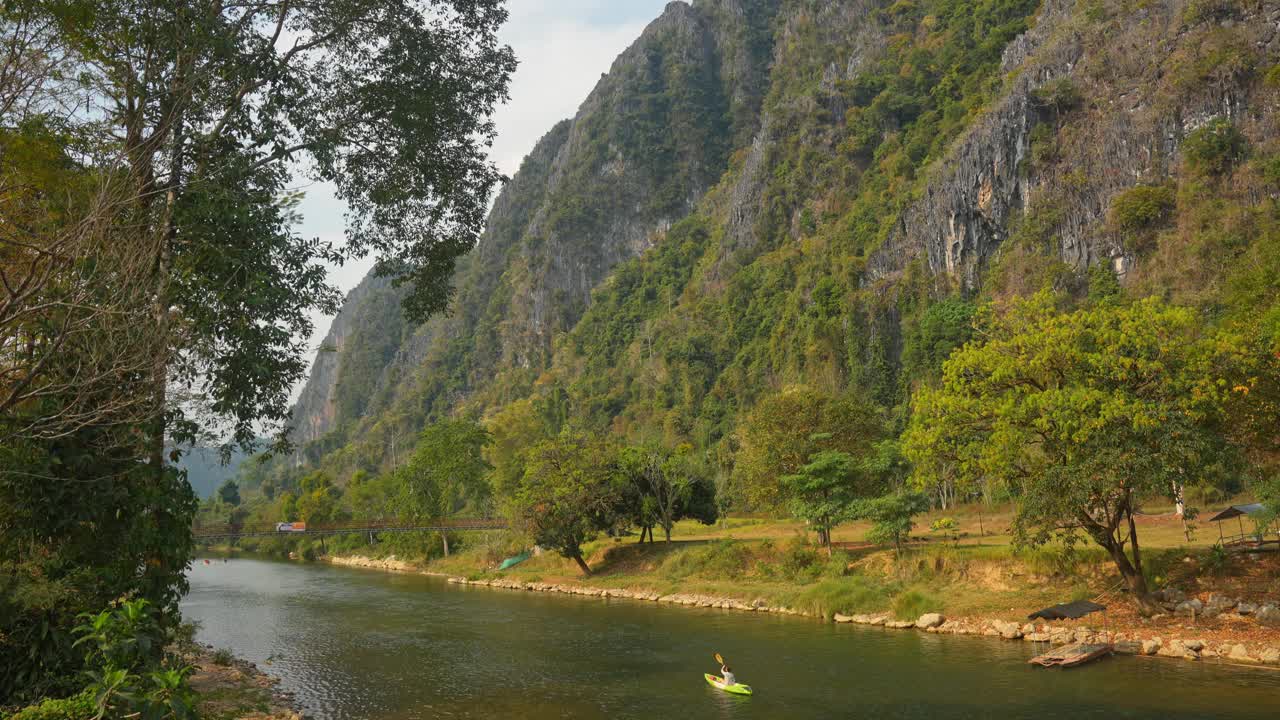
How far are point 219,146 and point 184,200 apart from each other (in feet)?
5.12

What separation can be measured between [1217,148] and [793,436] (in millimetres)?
49129

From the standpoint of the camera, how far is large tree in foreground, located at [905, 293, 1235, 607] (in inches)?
714

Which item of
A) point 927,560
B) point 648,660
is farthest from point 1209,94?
point 648,660

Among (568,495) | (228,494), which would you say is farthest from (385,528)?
(228,494)

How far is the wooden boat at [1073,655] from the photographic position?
17547 millimetres

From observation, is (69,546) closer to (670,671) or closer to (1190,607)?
(670,671)

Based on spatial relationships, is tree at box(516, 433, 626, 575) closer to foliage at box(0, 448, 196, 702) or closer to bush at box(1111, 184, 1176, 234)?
foliage at box(0, 448, 196, 702)

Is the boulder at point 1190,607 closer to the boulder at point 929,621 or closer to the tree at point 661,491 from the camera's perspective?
the boulder at point 929,621

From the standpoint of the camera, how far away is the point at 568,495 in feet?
120

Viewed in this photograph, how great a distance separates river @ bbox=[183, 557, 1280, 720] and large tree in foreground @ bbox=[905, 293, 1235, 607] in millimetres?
3876

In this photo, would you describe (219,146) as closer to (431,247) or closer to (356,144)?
(356,144)

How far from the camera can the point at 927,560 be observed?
87.3 ft

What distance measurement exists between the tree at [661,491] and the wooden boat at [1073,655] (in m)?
22.7

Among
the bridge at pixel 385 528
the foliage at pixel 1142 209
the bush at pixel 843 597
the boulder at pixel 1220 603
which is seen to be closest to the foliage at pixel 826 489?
the bush at pixel 843 597
